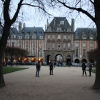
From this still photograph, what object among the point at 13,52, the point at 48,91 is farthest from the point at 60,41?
the point at 48,91

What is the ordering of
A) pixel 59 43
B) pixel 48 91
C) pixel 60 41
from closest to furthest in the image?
1. pixel 48 91
2. pixel 60 41
3. pixel 59 43

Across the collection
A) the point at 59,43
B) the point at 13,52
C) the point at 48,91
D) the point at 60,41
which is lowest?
the point at 48,91

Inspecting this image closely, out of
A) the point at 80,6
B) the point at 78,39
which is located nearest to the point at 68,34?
the point at 78,39

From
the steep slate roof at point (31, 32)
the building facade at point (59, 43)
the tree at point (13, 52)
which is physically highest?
the steep slate roof at point (31, 32)

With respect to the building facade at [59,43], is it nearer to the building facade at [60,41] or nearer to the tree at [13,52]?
the building facade at [60,41]

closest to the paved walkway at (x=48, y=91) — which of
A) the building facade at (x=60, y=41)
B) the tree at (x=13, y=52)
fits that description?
the tree at (x=13, y=52)

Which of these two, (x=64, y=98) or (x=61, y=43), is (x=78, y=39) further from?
(x=64, y=98)

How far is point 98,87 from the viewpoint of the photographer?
15.7m

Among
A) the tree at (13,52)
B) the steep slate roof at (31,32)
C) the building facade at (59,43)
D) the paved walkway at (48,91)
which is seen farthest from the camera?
the steep slate roof at (31,32)

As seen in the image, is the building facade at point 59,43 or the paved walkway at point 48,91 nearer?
the paved walkway at point 48,91

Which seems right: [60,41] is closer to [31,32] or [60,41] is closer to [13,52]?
[31,32]

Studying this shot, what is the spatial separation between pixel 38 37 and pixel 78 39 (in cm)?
1776

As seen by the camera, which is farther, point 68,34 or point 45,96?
point 68,34

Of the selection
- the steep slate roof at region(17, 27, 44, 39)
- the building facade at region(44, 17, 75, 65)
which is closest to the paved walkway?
the building facade at region(44, 17, 75, 65)
